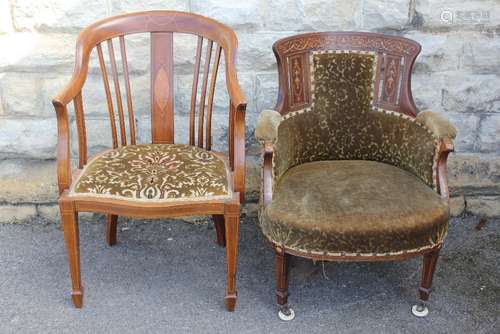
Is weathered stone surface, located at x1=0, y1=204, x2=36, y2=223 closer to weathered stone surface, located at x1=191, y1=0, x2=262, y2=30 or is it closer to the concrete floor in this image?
the concrete floor

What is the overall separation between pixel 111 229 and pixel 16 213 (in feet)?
1.88

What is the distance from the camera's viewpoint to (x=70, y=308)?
226 centimetres

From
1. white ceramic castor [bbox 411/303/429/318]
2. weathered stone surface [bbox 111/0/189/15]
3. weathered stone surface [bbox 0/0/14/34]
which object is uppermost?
weathered stone surface [bbox 111/0/189/15]

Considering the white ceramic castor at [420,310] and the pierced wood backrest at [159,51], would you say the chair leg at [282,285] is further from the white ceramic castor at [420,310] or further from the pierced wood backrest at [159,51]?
the pierced wood backrest at [159,51]

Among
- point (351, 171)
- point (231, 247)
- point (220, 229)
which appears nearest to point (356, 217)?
point (351, 171)

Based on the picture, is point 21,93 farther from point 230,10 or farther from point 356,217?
point 356,217

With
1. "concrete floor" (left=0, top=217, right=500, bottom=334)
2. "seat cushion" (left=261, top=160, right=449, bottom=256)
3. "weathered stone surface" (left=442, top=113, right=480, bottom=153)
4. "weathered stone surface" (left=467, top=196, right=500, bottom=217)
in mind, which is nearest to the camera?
"seat cushion" (left=261, top=160, right=449, bottom=256)

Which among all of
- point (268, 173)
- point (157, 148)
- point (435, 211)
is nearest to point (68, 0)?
point (157, 148)

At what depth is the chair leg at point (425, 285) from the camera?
2.16 m

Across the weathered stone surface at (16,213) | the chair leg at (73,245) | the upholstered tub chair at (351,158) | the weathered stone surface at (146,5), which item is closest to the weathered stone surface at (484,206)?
the upholstered tub chair at (351,158)

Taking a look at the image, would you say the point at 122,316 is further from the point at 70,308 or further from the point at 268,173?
the point at 268,173

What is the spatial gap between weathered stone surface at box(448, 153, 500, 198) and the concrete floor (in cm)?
22

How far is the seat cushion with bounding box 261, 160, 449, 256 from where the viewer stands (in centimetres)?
196

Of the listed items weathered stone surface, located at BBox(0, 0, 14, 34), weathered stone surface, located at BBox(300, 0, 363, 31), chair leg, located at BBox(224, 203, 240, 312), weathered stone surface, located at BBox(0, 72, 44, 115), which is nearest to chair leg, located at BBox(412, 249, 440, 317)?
chair leg, located at BBox(224, 203, 240, 312)
